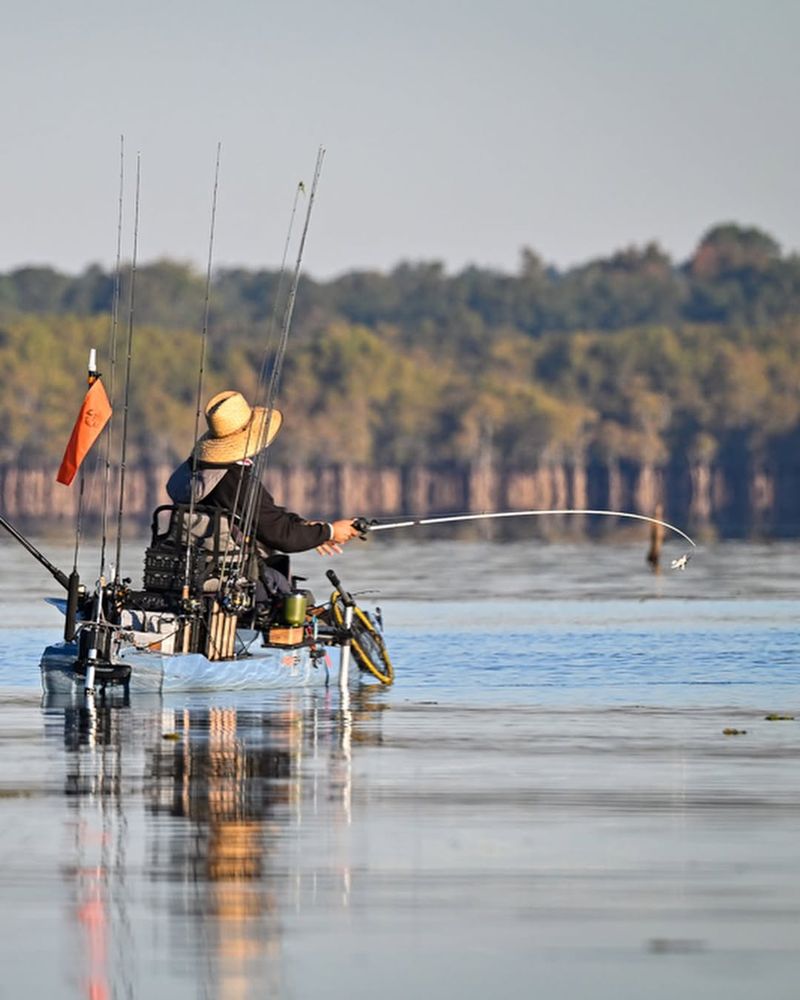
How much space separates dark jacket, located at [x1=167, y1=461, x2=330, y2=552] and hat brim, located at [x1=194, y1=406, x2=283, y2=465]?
112 millimetres

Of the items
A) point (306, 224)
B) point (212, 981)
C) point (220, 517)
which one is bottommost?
point (212, 981)

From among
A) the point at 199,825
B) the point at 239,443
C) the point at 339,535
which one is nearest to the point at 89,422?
the point at 239,443

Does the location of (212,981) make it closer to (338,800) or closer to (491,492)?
(338,800)

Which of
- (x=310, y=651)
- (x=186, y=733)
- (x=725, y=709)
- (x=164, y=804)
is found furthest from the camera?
(x=310, y=651)

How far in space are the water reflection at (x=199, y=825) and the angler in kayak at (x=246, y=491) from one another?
5.34 ft

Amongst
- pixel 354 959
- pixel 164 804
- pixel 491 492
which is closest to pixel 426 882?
pixel 354 959

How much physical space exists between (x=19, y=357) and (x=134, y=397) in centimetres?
984

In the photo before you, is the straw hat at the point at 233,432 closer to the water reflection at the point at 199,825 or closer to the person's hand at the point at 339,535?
the person's hand at the point at 339,535

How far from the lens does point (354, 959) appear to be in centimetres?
1084

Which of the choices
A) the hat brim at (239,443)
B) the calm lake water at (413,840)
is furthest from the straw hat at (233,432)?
the calm lake water at (413,840)

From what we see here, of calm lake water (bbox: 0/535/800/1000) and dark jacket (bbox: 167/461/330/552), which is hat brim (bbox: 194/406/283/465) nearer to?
dark jacket (bbox: 167/461/330/552)

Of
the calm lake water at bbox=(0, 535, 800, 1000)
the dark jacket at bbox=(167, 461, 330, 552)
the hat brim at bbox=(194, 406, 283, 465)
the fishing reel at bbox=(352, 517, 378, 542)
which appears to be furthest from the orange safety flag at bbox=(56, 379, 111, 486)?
the fishing reel at bbox=(352, 517, 378, 542)

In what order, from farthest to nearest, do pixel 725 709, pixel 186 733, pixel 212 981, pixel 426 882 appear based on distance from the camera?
1. pixel 725 709
2. pixel 186 733
3. pixel 426 882
4. pixel 212 981

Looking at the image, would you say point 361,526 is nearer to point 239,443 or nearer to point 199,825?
point 239,443
